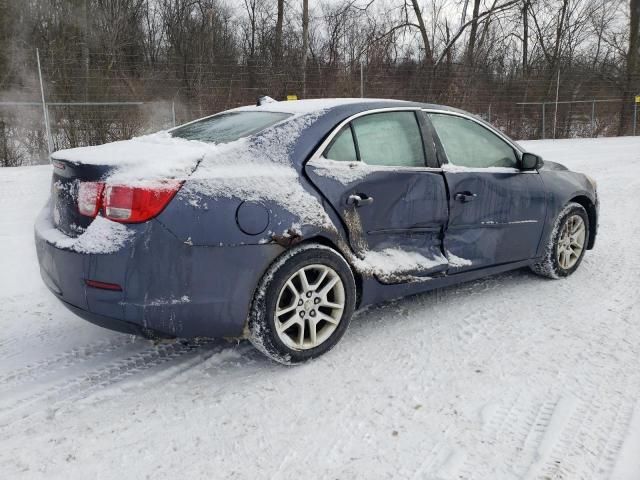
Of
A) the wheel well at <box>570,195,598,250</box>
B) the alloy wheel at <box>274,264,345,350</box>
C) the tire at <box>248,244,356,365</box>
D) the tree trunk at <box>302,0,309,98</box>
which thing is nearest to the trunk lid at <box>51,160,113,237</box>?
the tire at <box>248,244,356,365</box>

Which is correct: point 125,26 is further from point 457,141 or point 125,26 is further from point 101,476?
point 101,476

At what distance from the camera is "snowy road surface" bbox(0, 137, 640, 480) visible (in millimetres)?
2311

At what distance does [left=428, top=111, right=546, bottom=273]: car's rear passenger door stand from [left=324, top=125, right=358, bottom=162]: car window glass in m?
0.74

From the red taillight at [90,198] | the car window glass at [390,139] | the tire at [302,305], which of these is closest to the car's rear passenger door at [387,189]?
the car window glass at [390,139]

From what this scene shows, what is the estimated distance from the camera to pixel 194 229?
8.96ft

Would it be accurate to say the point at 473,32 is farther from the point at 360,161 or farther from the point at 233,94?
the point at 360,161

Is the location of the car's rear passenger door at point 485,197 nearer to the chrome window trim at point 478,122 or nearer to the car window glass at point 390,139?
the chrome window trim at point 478,122

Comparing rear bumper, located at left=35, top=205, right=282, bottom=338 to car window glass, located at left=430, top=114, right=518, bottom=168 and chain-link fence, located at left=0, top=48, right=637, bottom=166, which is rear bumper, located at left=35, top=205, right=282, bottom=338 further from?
chain-link fence, located at left=0, top=48, right=637, bottom=166

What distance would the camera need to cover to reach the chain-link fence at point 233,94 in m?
12.9

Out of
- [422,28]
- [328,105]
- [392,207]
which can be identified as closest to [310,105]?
[328,105]

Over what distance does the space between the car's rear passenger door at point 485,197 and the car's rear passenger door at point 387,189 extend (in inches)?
5.4

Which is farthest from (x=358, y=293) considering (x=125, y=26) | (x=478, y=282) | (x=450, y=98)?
(x=125, y=26)

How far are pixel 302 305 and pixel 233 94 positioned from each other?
13.7m

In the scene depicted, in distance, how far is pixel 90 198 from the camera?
9.16 ft
